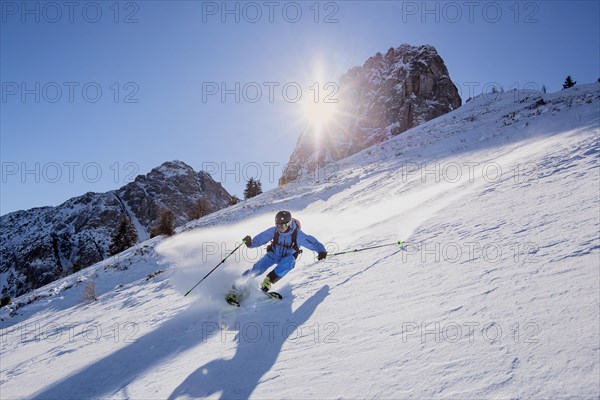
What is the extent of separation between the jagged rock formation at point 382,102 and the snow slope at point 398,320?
234 ft

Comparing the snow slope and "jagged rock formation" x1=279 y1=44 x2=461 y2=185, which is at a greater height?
"jagged rock formation" x1=279 y1=44 x2=461 y2=185

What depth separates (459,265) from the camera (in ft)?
14.1

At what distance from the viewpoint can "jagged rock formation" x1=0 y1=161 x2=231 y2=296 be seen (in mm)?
90188

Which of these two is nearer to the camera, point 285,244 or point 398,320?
point 398,320

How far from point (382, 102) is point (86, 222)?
347 feet

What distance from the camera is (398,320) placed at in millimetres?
3441

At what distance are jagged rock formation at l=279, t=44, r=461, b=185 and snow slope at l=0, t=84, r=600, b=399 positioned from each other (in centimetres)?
7143

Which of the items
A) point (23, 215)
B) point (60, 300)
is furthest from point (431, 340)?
point (23, 215)

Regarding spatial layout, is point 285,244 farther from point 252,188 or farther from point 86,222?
point 86,222

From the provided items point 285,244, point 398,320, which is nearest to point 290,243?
point 285,244

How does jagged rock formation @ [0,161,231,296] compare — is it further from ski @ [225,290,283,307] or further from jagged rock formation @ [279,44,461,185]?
ski @ [225,290,283,307]

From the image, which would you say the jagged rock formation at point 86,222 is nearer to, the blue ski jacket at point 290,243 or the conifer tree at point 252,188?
the conifer tree at point 252,188

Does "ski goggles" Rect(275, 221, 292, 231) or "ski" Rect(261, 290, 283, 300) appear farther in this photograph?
"ski goggles" Rect(275, 221, 292, 231)

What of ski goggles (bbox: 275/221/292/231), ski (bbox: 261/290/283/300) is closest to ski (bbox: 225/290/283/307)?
ski (bbox: 261/290/283/300)
